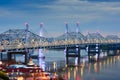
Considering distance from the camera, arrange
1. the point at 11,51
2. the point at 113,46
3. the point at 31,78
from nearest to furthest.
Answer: the point at 31,78, the point at 11,51, the point at 113,46

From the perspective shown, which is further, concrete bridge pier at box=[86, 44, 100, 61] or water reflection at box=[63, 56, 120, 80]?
concrete bridge pier at box=[86, 44, 100, 61]

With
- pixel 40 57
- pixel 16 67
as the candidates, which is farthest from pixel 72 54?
pixel 16 67

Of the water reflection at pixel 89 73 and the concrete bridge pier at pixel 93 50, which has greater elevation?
the concrete bridge pier at pixel 93 50

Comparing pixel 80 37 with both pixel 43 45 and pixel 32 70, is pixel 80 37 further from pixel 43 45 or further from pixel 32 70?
pixel 32 70

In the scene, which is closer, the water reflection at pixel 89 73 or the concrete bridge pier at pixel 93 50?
the water reflection at pixel 89 73

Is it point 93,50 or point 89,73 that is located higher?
point 93,50

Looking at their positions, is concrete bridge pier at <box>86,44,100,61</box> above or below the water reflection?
above

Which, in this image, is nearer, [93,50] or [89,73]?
[89,73]

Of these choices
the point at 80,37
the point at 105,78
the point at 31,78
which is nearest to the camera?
the point at 31,78

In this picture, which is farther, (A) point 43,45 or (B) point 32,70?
(A) point 43,45

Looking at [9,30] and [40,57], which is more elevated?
[9,30]
